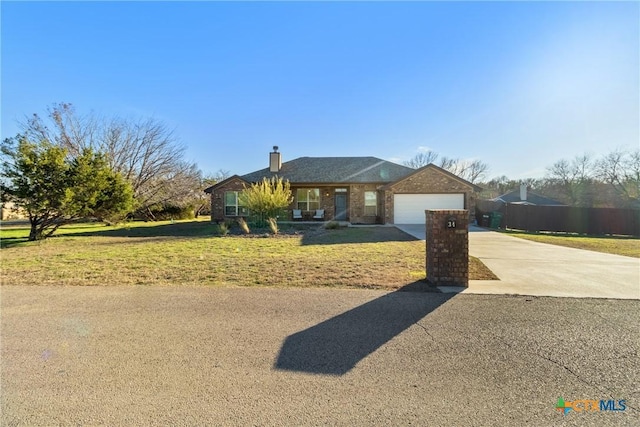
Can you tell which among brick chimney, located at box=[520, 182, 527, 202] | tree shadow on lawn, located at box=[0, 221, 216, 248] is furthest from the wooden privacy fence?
tree shadow on lawn, located at box=[0, 221, 216, 248]

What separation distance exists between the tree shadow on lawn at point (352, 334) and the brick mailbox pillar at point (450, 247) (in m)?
0.58

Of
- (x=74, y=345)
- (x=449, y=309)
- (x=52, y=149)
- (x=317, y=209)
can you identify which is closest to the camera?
(x=74, y=345)

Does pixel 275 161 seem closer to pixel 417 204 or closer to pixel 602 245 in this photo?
pixel 417 204

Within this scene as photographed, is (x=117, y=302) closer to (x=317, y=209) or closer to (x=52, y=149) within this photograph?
(x=52, y=149)

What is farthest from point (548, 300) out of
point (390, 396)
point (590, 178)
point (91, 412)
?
point (590, 178)

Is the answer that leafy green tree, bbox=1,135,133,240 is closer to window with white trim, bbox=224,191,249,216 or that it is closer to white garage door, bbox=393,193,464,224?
window with white trim, bbox=224,191,249,216

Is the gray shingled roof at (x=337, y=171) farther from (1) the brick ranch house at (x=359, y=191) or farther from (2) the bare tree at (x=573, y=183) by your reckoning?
(2) the bare tree at (x=573, y=183)

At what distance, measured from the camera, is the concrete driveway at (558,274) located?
5254mm

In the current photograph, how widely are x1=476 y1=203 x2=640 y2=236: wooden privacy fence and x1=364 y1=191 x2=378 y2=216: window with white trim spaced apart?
826cm

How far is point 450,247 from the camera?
5.54 metres

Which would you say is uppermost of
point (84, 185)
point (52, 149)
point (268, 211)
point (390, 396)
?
point (52, 149)

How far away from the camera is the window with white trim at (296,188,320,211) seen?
2178 cm

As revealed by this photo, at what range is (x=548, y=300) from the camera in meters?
4.76

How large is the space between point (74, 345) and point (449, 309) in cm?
479
